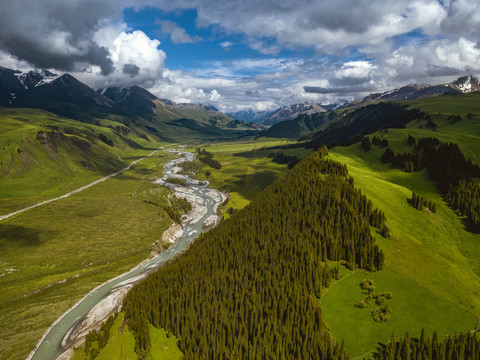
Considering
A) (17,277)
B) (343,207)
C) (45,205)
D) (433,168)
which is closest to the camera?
(343,207)

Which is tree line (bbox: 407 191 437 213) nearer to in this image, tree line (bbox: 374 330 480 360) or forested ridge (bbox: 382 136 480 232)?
forested ridge (bbox: 382 136 480 232)

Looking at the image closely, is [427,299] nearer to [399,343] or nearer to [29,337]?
[399,343]

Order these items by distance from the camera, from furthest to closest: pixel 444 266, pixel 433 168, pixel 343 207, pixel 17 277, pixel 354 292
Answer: pixel 433 168
pixel 17 277
pixel 343 207
pixel 444 266
pixel 354 292

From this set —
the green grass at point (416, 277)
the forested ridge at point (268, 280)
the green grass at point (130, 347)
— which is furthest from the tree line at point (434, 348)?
the green grass at point (130, 347)

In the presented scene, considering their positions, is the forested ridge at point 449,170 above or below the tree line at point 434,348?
above

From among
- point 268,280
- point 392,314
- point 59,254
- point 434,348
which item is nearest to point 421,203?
point 392,314

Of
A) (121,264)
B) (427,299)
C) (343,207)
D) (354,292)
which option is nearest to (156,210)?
(121,264)

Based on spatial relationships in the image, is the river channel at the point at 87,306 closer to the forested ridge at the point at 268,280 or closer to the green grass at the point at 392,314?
the forested ridge at the point at 268,280
